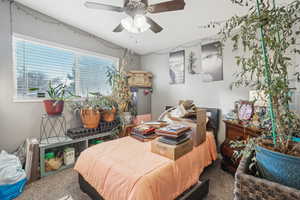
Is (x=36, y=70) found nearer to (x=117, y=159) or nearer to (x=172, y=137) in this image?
(x=117, y=159)

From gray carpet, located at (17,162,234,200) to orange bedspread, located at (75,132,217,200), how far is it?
17.5 inches

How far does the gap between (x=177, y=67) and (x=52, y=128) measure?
3015mm

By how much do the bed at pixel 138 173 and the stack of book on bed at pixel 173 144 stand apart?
0.05 meters

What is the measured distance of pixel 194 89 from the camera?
313 cm

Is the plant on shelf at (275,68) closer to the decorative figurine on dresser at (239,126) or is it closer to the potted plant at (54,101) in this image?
the decorative figurine on dresser at (239,126)

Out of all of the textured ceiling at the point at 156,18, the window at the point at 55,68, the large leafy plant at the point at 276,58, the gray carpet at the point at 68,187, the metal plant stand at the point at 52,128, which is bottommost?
the gray carpet at the point at 68,187

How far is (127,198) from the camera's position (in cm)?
101

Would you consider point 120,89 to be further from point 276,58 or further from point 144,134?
point 276,58

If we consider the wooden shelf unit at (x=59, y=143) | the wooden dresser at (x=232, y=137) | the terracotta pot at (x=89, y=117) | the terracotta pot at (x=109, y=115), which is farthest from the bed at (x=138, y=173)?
the terracotta pot at (x=109, y=115)

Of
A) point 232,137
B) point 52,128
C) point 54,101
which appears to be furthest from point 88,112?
point 232,137

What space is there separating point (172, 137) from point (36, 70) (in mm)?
2668

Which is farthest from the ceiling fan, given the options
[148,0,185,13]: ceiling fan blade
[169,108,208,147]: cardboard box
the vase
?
the vase

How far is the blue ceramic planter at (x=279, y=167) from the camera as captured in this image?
19.7 inches

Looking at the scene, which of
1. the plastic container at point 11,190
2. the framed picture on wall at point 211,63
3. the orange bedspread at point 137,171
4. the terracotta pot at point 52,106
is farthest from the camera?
the framed picture on wall at point 211,63
